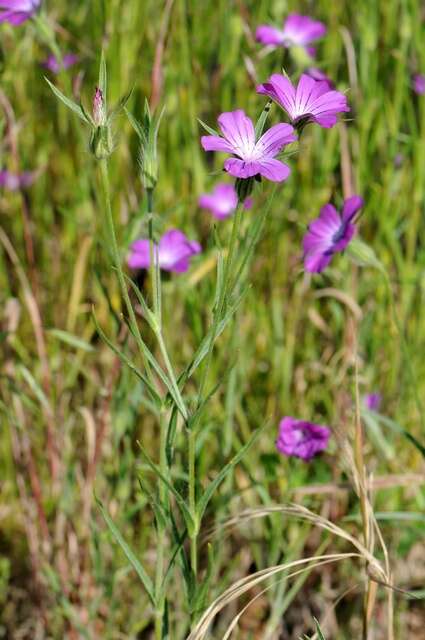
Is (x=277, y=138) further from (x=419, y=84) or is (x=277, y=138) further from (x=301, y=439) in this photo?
(x=419, y=84)

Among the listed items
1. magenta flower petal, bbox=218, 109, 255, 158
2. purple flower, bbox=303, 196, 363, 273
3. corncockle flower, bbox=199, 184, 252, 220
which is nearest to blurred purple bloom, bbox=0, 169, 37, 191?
corncockle flower, bbox=199, 184, 252, 220

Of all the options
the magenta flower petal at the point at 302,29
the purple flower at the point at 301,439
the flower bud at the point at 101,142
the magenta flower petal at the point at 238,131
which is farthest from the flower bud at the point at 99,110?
the magenta flower petal at the point at 302,29

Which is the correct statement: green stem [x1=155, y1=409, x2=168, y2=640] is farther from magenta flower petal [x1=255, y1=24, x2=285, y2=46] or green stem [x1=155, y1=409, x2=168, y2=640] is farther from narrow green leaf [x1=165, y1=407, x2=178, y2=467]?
magenta flower petal [x1=255, y1=24, x2=285, y2=46]

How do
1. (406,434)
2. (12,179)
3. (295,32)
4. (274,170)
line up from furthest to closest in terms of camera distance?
(12,179)
(295,32)
(406,434)
(274,170)

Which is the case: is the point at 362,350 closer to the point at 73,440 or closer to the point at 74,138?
the point at 73,440

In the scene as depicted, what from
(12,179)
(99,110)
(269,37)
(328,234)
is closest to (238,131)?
(99,110)

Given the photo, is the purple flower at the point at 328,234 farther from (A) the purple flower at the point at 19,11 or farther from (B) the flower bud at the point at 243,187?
(A) the purple flower at the point at 19,11

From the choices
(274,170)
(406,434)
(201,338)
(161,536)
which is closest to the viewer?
(274,170)
